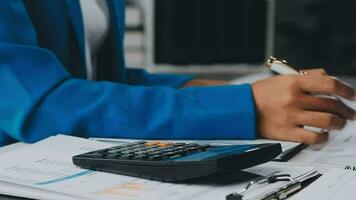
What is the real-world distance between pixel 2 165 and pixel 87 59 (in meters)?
0.49

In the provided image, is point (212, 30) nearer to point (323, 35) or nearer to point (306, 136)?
point (323, 35)

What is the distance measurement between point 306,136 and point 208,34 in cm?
115

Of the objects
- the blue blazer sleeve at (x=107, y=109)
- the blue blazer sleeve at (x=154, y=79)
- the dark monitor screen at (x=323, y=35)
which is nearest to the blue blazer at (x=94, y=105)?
the blue blazer sleeve at (x=107, y=109)

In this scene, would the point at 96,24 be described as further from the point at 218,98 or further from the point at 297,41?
the point at 297,41

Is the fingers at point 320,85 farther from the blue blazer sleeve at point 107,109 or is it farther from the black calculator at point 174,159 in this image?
the black calculator at point 174,159

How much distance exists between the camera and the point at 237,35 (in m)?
1.95

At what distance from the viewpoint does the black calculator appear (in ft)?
1.95

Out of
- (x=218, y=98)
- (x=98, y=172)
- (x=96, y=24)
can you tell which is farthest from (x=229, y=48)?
(x=98, y=172)

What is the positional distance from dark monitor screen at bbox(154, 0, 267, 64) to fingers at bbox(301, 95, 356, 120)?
1.10 m

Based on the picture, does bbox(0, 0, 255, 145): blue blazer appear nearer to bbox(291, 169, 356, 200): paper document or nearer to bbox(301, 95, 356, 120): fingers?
bbox(301, 95, 356, 120): fingers

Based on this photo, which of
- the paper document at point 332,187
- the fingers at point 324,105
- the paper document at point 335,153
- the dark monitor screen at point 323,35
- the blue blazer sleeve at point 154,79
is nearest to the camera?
the paper document at point 332,187

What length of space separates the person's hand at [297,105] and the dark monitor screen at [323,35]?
1.00 metres

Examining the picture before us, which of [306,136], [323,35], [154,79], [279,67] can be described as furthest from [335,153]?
[323,35]

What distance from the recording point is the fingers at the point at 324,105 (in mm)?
835
